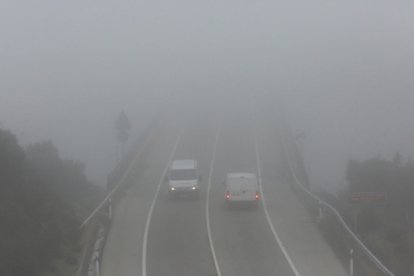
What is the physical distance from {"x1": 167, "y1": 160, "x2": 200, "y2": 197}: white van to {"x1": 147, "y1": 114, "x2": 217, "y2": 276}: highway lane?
1.54 feet

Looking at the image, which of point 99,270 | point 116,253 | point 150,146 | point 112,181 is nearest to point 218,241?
point 116,253

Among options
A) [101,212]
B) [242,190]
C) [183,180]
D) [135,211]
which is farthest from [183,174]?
[101,212]

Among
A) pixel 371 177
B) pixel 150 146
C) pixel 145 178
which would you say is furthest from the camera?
pixel 150 146

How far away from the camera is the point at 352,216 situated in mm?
33875

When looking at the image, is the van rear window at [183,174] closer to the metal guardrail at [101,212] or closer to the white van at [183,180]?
the white van at [183,180]

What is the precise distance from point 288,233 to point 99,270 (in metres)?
9.01

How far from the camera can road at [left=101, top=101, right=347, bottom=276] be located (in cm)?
2722

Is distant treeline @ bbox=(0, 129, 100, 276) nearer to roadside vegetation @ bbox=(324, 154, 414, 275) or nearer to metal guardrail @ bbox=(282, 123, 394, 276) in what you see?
metal guardrail @ bbox=(282, 123, 394, 276)

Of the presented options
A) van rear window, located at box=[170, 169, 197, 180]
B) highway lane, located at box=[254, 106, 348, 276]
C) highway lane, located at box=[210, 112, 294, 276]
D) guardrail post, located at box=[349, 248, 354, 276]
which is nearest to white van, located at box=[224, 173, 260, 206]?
highway lane, located at box=[210, 112, 294, 276]

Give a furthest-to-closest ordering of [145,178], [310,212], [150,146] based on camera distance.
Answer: [150,146], [145,178], [310,212]

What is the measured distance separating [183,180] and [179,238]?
9548mm

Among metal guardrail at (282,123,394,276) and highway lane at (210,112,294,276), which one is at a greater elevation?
metal guardrail at (282,123,394,276)

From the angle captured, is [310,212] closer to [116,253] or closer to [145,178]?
[116,253]

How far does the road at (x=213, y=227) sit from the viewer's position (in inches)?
1072
